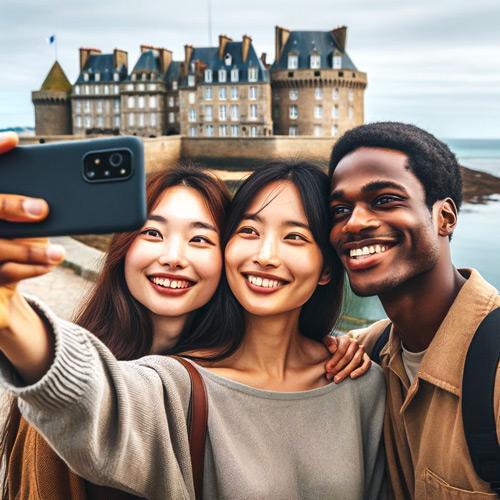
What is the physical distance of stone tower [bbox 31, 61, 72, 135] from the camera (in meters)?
45.7

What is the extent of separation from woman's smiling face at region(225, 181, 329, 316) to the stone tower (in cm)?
4572

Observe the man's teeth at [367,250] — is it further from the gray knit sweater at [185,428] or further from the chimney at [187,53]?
the chimney at [187,53]

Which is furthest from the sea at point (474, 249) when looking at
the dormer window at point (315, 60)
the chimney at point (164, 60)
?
the chimney at point (164, 60)

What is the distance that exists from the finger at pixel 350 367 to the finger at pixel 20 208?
1.29 metres

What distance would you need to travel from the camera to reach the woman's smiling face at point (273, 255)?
2291 mm

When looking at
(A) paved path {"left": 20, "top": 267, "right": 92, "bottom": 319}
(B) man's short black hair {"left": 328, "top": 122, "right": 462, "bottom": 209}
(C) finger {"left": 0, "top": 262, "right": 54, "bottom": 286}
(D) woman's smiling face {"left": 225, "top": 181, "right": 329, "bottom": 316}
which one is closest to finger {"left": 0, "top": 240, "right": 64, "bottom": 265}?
(C) finger {"left": 0, "top": 262, "right": 54, "bottom": 286}

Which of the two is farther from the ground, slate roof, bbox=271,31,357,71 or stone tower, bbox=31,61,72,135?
slate roof, bbox=271,31,357,71

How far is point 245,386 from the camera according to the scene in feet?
7.00

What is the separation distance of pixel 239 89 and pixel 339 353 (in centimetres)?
3810

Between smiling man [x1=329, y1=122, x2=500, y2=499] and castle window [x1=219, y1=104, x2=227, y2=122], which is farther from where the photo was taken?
castle window [x1=219, y1=104, x2=227, y2=122]

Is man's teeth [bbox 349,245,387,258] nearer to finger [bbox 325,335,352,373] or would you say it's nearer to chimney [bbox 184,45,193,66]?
finger [bbox 325,335,352,373]

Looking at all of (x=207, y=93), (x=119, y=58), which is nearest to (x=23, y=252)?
(x=207, y=93)

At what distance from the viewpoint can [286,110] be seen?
135 feet

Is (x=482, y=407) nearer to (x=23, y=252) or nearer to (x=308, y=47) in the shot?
(x=23, y=252)
